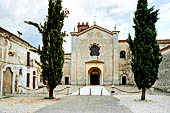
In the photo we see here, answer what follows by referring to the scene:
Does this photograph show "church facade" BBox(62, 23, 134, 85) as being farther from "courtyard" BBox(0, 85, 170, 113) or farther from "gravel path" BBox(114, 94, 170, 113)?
"gravel path" BBox(114, 94, 170, 113)

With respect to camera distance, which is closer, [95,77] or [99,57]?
[99,57]

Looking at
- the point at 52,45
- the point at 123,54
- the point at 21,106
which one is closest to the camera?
the point at 21,106

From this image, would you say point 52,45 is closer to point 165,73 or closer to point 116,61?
point 165,73

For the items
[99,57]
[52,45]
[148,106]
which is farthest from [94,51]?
[148,106]


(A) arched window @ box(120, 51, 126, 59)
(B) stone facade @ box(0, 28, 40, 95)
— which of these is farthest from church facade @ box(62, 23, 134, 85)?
(B) stone facade @ box(0, 28, 40, 95)

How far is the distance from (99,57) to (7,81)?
52.3 feet

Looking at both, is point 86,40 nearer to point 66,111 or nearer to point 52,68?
point 52,68

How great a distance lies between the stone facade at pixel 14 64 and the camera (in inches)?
499

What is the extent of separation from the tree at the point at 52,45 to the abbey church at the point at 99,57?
13536 mm

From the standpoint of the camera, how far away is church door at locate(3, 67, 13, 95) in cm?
1329

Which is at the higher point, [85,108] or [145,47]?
[145,47]

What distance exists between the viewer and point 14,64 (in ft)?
48.0

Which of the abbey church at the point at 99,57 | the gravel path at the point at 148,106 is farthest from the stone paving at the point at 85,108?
the abbey church at the point at 99,57

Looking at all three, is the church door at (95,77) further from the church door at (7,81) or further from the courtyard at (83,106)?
the courtyard at (83,106)
